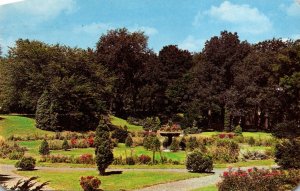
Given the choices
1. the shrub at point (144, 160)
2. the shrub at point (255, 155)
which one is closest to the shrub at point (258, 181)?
the shrub at point (144, 160)

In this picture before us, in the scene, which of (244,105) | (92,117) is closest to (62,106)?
(92,117)

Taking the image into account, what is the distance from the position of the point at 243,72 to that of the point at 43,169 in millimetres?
11469

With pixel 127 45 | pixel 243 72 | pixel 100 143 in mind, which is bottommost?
pixel 100 143

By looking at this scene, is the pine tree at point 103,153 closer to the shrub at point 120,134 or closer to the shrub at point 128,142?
the shrub at point 128,142

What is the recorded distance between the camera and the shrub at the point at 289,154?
1586cm

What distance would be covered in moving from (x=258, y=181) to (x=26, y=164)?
799cm

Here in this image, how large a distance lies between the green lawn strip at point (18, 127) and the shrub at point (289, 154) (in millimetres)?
12212

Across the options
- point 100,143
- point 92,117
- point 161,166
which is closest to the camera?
point 100,143

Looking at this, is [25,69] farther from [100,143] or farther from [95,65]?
[100,143]

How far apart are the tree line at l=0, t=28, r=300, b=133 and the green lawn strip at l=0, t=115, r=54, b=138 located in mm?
780

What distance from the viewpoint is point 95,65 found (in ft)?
79.4

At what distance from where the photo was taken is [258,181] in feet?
41.9

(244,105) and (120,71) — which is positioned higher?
(120,71)

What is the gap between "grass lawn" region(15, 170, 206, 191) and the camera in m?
13.8
